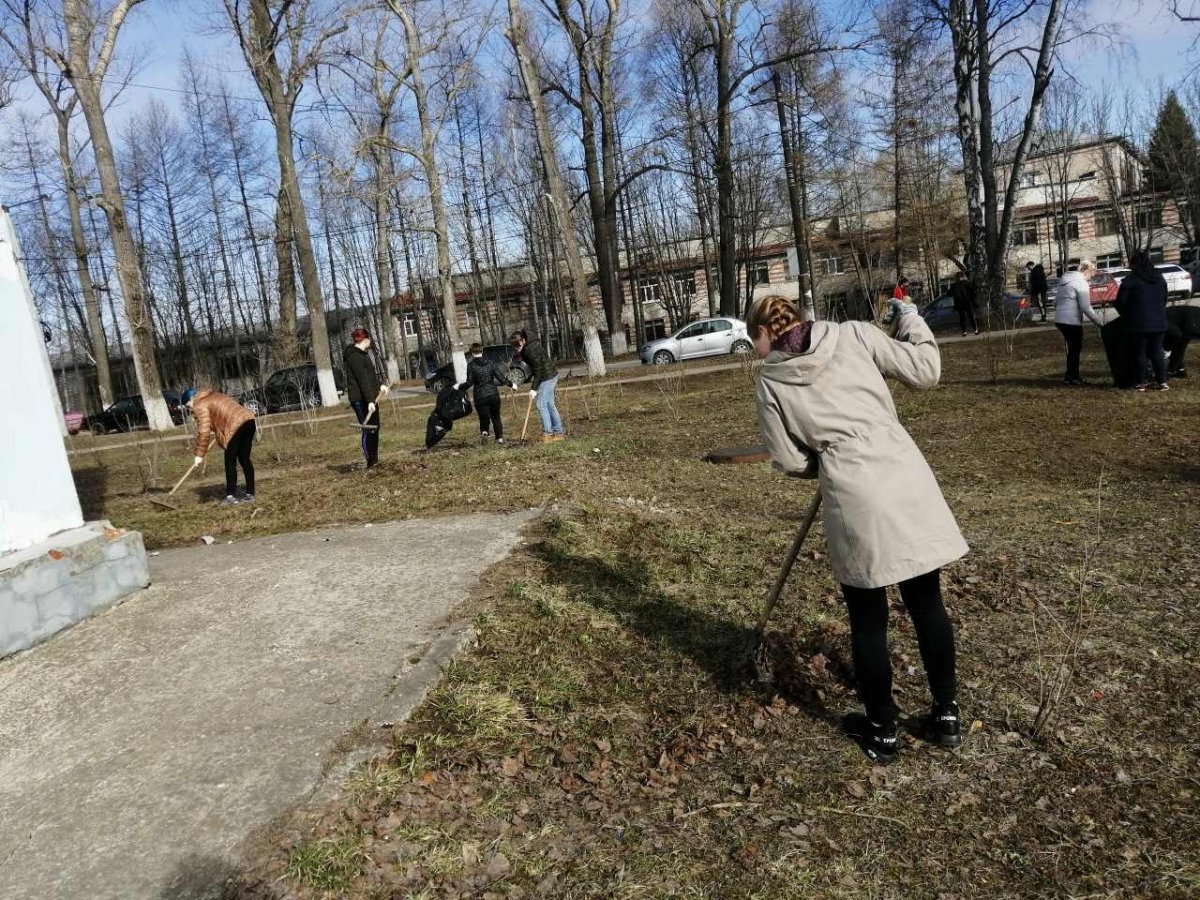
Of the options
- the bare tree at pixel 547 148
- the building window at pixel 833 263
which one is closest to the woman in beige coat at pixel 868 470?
the bare tree at pixel 547 148

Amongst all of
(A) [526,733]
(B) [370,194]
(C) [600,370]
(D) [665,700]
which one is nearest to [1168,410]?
(D) [665,700]

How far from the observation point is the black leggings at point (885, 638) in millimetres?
2848

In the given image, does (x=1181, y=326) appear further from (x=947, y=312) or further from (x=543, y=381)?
(x=947, y=312)

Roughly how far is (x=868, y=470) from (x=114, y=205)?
68.5 feet

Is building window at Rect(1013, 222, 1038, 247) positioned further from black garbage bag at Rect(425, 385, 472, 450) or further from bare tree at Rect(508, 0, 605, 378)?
black garbage bag at Rect(425, 385, 472, 450)

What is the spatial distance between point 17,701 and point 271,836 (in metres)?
1.93

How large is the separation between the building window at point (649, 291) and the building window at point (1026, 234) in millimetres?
21731

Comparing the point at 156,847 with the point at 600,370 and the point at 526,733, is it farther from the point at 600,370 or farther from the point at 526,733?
the point at 600,370

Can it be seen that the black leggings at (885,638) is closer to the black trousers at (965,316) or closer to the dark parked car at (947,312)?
the black trousers at (965,316)

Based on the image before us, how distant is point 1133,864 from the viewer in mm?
2396

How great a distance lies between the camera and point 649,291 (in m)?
50.0

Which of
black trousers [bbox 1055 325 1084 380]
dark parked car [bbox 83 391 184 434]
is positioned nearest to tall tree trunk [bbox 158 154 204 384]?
dark parked car [bbox 83 391 184 434]

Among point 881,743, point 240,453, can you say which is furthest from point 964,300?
point 881,743

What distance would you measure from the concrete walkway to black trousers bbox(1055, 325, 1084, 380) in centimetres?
830
